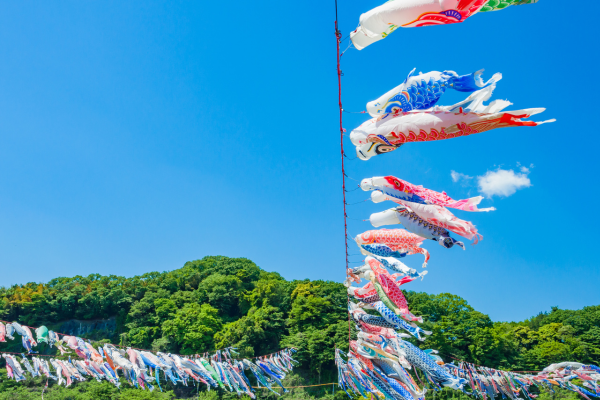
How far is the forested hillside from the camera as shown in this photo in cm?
2870

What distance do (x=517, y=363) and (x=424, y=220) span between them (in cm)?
2595

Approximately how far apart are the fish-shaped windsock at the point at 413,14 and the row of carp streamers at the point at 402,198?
0.04 feet

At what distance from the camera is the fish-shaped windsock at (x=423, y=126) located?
673 cm

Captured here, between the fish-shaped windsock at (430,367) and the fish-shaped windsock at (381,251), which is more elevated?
the fish-shaped windsock at (381,251)

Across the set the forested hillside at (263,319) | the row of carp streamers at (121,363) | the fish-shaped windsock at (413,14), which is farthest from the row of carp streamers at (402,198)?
the forested hillside at (263,319)

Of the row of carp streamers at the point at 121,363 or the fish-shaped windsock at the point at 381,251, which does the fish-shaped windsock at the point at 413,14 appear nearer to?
the fish-shaped windsock at the point at 381,251

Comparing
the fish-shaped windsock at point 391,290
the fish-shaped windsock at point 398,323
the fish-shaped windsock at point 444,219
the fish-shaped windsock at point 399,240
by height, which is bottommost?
the fish-shaped windsock at point 398,323

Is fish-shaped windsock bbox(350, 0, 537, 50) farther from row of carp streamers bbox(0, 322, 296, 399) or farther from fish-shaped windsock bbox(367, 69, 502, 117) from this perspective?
row of carp streamers bbox(0, 322, 296, 399)

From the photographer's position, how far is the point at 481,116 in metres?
6.89

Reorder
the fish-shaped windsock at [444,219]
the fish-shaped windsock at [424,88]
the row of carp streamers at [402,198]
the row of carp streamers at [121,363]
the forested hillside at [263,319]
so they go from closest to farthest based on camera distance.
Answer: the row of carp streamers at [402,198]
the fish-shaped windsock at [424,88]
the fish-shaped windsock at [444,219]
the row of carp streamers at [121,363]
the forested hillside at [263,319]

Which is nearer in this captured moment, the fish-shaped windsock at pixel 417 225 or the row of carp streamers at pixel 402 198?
the row of carp streamers at pixel 402 198

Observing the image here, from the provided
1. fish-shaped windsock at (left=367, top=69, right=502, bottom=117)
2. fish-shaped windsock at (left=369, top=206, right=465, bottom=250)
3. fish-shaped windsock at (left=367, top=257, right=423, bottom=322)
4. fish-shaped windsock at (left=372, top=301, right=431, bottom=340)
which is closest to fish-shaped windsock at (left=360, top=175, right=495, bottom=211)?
fish-shaped windsock at (left=369, top=206, right=465, bottom=250)

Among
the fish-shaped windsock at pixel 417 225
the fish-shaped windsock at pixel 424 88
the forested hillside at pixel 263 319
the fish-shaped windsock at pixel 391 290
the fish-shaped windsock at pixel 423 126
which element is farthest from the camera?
the forested hillside at pixel 263 319

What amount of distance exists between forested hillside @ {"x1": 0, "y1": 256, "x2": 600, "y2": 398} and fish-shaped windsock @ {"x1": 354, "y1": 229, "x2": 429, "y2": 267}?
17998 millimetres
